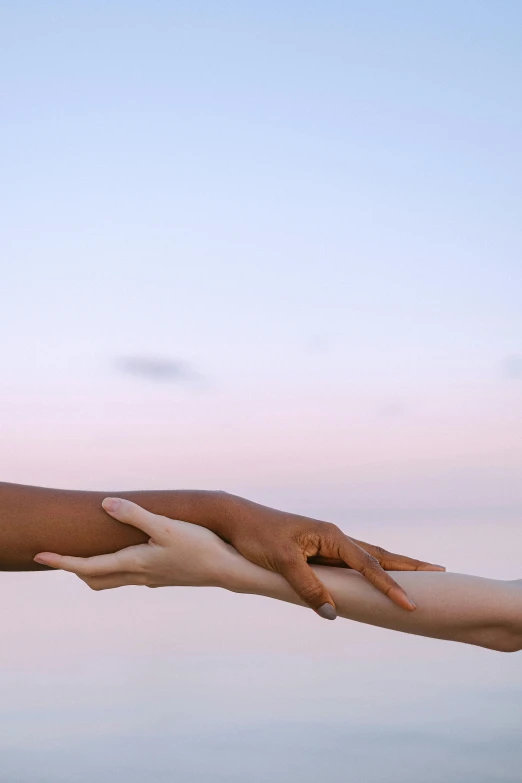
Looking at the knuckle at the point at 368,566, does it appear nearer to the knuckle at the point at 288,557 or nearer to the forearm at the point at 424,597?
the forearm at the point at 424,597

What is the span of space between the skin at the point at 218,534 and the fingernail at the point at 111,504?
0.07 m

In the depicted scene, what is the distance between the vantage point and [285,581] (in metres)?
2.46

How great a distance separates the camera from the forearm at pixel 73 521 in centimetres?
253

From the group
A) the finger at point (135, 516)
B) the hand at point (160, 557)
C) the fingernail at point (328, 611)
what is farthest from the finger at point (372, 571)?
the finger at point (135, 516)

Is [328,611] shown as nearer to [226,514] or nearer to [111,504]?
[226,514]

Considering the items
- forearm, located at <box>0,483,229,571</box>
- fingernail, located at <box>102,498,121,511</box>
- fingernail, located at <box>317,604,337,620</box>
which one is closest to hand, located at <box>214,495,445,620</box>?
fingernail, located at <box>317,604,337,620</box>

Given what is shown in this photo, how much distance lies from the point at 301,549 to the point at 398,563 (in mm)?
330

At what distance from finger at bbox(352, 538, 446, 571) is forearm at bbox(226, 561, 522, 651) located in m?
0.06

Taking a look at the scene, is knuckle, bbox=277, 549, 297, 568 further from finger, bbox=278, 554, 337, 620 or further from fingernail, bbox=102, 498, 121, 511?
fingernail, bbox=102, 498, 121, 511

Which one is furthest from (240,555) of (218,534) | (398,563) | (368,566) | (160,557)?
(398,563)

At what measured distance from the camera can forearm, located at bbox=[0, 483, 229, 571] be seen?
2527mm

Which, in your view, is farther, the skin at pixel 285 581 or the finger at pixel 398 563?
the finger at pixel 398 563

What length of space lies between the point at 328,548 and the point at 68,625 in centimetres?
872

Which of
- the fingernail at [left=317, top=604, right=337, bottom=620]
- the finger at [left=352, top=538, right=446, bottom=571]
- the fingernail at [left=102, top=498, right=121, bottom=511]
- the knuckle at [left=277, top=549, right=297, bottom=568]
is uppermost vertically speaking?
the fingernail at [left=102, top=498, right=121, bottom=511]
